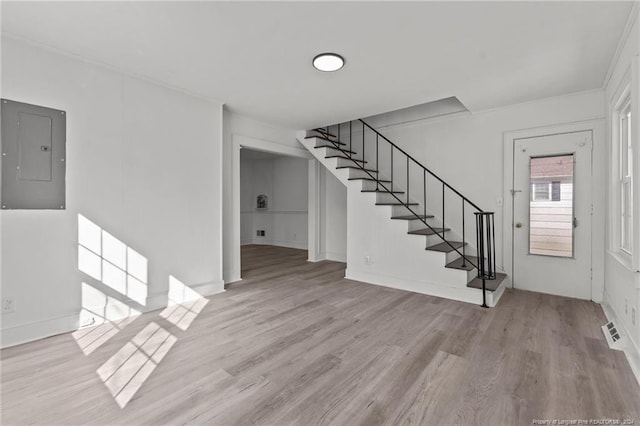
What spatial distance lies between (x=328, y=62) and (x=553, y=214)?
11.3ft

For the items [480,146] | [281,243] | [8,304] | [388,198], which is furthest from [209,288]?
[281,243]

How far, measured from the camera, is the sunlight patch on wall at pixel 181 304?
3041mm

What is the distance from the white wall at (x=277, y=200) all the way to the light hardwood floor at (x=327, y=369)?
16.0ft

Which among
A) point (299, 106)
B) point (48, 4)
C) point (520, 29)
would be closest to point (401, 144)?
point (299, 106)

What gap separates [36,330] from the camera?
253 centimetres

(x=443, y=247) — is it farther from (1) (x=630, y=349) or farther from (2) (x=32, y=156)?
(2) (x=32, y=156)

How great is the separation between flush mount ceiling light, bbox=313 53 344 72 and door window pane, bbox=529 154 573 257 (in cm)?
300

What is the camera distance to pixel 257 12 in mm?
2109

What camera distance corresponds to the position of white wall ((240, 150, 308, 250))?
8086 mm

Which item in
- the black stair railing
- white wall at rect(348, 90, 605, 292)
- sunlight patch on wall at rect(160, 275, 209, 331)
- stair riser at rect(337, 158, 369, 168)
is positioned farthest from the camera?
stair riser at rect(337, 158, 369, 168)

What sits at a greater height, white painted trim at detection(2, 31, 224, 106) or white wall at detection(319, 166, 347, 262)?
white painted trim at detection(2, 31, 224, 106)

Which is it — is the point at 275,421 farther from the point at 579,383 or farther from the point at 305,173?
the point at 305,173

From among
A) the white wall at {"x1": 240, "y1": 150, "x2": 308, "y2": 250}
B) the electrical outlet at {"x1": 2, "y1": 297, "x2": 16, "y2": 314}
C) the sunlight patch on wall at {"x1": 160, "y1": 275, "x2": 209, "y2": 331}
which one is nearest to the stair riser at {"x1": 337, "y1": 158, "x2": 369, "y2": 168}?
the white wall at {"x1": 240, "y1": 150, "x2": 308, "y2": 250}

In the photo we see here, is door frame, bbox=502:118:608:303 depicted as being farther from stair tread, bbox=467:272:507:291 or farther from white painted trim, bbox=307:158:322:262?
white painted trim, bbox=307:158:322:262
